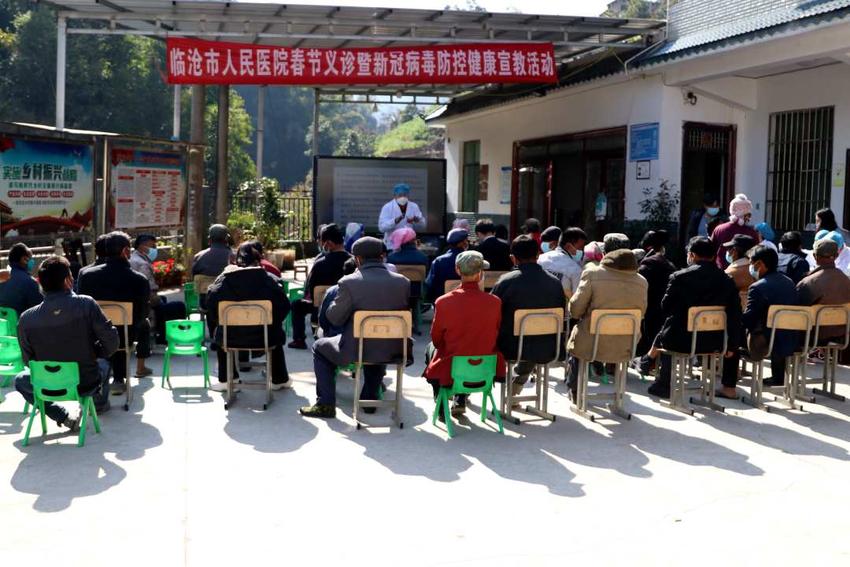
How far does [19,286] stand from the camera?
7.37 m

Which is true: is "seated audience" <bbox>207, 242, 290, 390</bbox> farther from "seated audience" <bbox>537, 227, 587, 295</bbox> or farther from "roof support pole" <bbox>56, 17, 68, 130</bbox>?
"roof support pole" <bbox>56, 17, 68, 130</bbox>

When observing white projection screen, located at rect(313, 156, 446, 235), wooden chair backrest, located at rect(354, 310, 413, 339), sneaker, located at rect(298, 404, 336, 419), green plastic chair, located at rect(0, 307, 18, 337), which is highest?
white projection screen, located at rect(313, 156, 446, 235)

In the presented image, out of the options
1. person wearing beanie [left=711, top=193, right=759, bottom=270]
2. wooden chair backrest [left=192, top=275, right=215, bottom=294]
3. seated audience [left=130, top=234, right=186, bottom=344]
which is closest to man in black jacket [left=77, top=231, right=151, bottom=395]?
seated audience [left=130, top=234, right=186, bottom=344]

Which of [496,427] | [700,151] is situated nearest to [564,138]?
[700,151]

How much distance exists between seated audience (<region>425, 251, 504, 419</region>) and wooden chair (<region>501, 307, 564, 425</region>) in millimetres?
197

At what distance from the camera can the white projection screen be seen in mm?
15102

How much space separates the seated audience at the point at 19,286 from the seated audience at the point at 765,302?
5680 mm

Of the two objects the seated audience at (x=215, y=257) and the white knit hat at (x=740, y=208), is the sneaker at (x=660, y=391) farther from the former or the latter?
the seated audience at (x=215, y=257)

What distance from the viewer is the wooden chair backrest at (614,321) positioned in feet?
21.6

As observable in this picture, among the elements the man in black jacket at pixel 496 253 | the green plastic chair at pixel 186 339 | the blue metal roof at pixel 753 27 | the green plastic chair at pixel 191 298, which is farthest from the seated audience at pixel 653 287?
the green plastic chair at pixel 191 298

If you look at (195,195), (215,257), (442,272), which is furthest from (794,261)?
(195,195)

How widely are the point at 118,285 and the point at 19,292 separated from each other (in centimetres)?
94

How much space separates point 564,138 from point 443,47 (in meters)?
4.08

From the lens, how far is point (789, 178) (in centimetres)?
1257
